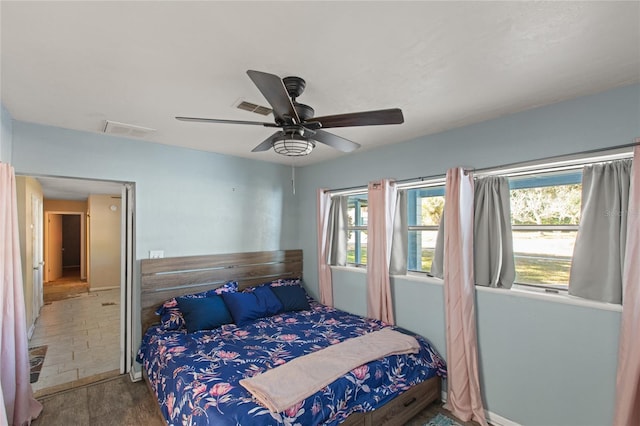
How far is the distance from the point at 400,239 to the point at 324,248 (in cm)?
112

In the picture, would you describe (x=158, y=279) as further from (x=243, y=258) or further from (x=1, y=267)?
(x=1, y=267)

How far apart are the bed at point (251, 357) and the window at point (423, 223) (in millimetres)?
771

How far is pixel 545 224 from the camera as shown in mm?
2426

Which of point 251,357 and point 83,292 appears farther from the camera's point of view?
point 83,292

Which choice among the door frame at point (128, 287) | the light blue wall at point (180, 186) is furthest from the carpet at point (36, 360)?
the light blue wall at point (180, 186)

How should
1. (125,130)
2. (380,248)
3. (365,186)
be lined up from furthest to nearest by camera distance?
1. (365,186)
2. (380,248)
3. (125,130)

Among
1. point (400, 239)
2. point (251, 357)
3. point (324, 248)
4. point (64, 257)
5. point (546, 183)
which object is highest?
point (546, 183)

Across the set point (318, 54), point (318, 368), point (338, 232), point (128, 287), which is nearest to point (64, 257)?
point (128, 287)

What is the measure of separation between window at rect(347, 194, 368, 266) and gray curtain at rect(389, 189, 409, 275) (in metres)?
0.66

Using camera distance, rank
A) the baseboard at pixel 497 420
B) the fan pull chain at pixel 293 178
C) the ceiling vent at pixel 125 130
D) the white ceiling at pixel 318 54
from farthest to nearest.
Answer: the fan pull chain at pixel 293 178, the ceiling vent at pixel 125 130, the baseboard at pixel 497 420, the white ceiling at pixel 318 54

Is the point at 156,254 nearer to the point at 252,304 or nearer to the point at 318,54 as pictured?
the point at 252,304

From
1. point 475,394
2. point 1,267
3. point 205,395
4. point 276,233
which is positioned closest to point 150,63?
point 1,267

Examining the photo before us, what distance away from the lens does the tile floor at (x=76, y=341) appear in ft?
10.3

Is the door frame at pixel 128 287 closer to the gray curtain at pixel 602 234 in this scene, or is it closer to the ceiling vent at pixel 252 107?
the ceiling vent at pixel 252 107
